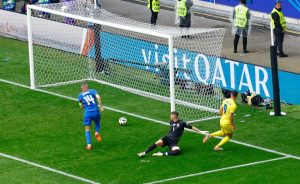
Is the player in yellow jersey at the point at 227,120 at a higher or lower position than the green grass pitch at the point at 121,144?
higher

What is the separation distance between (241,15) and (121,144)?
41.8ft

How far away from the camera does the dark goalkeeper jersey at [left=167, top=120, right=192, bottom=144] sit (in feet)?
106

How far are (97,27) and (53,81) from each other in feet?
8.15

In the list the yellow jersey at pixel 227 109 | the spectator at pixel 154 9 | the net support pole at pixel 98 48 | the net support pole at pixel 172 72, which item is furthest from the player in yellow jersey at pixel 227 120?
the spectator at pixel 154 9

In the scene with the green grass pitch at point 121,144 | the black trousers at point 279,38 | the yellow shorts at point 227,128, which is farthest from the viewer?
the black trousers at point 279,38

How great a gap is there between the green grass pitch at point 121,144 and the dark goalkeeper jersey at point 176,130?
0.53 meters

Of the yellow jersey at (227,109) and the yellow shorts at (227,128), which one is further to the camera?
the yellow shorts at (227,128)

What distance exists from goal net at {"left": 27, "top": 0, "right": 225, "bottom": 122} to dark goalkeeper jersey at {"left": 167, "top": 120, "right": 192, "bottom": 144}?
2.80 meters

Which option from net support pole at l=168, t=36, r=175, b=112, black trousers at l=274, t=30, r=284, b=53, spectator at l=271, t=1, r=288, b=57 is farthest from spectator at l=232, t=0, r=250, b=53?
net support pole at l=168, t=36, r=175, b=112

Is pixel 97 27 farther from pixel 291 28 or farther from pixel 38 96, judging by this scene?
pixel 291 28

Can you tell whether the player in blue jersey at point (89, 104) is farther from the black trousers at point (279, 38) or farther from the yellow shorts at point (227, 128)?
the black trousers at point (279, 38)

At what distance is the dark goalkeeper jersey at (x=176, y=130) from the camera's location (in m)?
32.3

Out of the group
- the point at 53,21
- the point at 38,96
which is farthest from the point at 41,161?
the point at 53,21

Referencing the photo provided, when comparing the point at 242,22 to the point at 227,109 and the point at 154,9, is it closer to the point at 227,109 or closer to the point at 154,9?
the point at 154,9
